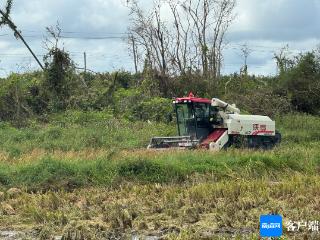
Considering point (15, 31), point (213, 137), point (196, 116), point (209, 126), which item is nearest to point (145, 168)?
point (213, 137)

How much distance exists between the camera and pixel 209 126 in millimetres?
20016

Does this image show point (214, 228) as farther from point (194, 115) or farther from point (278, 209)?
point (194, 115)

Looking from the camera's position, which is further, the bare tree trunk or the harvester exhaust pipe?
the bare tree trunk

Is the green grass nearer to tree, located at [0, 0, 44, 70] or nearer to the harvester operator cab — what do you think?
the harvester operator cab

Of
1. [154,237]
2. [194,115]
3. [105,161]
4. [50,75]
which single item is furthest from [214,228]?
[50,75]

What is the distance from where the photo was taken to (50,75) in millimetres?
31000

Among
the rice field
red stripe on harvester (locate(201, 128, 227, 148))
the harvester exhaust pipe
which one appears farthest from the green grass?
the harvester exhaust pipe

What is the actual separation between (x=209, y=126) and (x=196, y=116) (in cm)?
68

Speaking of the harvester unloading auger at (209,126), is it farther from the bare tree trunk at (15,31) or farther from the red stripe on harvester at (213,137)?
the bare tree trunk at (15,31)

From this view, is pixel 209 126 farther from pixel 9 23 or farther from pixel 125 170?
pixel 9 23

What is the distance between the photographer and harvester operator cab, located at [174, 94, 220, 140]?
64.5 ft

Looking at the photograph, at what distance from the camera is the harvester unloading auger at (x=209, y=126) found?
1930cm

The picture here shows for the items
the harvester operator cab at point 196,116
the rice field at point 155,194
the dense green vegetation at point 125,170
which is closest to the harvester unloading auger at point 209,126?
the harvester operator cab at point 196,116

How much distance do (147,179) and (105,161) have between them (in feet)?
4.60
